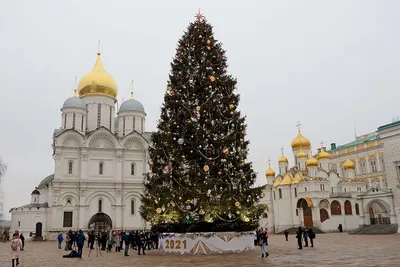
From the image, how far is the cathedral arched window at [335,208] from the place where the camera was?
46812mm

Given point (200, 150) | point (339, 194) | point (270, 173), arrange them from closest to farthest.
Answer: point (200, 150)
point (339, 194)
point (270, 173)

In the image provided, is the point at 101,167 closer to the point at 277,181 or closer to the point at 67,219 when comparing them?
the point at 67,219

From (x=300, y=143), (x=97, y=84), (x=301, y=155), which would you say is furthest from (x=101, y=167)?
(x=300, y=143)

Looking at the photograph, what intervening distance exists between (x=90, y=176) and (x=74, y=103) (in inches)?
366

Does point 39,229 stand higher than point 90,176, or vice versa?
point 90,176

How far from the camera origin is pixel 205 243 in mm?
15883

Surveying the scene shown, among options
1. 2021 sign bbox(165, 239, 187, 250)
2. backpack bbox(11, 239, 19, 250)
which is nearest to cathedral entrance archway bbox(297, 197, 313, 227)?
2021 sign bbox(165, 239, 187, 250)

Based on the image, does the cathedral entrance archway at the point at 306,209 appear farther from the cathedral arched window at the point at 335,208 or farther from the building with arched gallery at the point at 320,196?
the cathedral arched window at the point at 335,208

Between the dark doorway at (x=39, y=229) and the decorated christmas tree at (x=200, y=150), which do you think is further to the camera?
the dark doorway at (x=39, y=229)

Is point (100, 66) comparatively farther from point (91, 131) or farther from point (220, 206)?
point (220, 206)

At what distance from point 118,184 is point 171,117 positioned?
92.3ft

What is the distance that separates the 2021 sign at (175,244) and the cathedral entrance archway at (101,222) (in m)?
27.5

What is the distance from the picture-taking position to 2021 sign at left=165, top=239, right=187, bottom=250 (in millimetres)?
15984

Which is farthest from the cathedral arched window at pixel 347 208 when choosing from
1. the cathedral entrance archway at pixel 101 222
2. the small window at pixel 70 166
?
the small window at pixel 70 166
